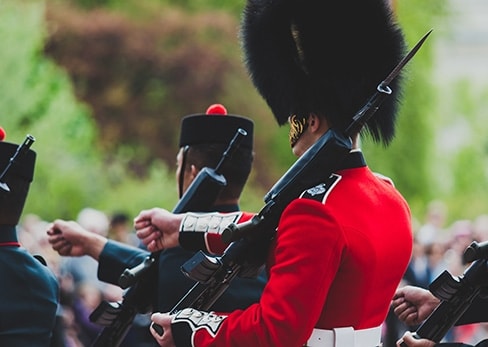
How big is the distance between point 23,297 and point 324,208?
1.69m

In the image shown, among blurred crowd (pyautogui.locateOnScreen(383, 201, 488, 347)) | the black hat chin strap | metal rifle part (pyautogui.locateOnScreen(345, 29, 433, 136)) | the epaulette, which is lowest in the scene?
blurred crowd (pyautogui.locateOnScreen(383, 201, 488, 347))

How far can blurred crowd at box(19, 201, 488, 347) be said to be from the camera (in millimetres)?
9672

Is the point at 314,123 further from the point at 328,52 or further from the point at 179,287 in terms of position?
the point at 179,287

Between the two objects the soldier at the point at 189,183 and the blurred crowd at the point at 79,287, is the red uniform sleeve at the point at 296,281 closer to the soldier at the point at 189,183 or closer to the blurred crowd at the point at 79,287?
the soldier at the point at 189,183

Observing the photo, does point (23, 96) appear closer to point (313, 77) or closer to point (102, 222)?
point (102, 222)

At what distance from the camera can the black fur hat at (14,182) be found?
5.56 metres

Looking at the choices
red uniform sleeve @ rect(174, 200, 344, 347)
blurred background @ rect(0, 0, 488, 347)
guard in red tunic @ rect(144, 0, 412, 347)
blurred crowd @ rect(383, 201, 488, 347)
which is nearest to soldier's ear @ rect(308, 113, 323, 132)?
guard in red tunic @ rect(144, 0, 412, 347)

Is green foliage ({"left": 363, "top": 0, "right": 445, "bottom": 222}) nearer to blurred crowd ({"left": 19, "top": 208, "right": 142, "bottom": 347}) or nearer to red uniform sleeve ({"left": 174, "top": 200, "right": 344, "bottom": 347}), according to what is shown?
blurred crowd ({"left": 19, "top": 208, "right": 142, "bottom": 347})

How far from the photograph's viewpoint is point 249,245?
445cm

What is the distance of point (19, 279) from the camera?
5.44 meters

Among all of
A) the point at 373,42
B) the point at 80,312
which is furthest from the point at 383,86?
the point at 80,312

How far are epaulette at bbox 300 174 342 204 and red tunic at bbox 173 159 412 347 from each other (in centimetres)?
2

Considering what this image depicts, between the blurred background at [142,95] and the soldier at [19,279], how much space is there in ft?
53.4

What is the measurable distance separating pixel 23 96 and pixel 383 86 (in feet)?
62.1
